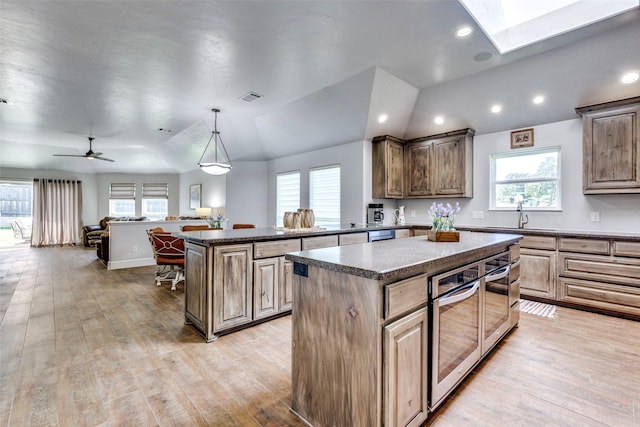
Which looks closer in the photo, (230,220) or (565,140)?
(565,140)

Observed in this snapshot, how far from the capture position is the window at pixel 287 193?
22.0 ft

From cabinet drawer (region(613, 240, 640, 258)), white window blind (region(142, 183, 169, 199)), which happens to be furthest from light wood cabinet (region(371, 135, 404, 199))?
white window blind (region(142, 183, 169, 199))

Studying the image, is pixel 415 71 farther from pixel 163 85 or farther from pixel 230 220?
pixel 230 220

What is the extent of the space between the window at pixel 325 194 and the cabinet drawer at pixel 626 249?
12.6ft

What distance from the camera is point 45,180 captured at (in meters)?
9.34

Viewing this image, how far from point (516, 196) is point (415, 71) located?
248 centimetres

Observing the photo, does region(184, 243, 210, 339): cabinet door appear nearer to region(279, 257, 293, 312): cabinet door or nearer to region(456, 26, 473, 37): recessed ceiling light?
region(279, 257, 293, 312): cabinet door

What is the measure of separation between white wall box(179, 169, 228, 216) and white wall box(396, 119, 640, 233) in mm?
5879

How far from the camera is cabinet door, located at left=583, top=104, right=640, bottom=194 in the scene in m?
3.36

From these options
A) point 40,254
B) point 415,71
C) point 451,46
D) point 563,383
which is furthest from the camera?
point 40,254

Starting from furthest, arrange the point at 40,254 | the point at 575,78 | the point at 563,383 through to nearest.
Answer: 1. the point at 40,254
2. the point at 575,78
3. the point at 563,383

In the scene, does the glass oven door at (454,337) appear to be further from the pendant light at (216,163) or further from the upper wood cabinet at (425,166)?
the pendant light at (216,163)

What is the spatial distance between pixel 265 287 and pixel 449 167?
146 inches

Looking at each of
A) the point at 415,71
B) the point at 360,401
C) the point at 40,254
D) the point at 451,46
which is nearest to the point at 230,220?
the point at 40,254
